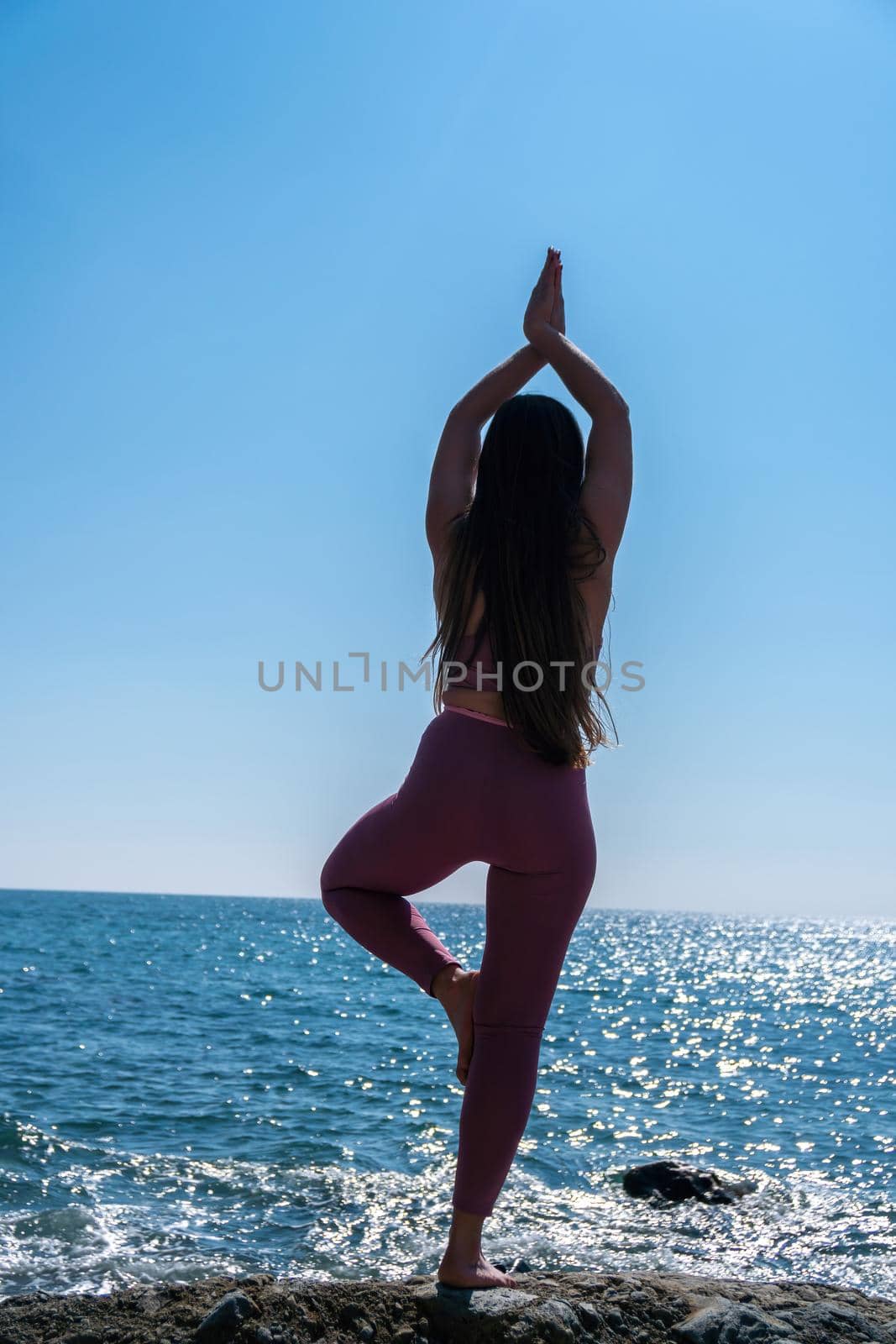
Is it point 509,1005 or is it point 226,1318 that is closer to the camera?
point 509,1005

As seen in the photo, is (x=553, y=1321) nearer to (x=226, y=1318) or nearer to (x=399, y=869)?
(x=226, y=1318)

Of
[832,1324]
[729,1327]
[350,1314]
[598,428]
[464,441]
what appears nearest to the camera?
[598,428]

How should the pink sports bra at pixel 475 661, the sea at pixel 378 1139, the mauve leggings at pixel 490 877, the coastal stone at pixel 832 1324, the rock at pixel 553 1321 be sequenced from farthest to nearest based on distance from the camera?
1. the sea at pixel 378 1139
2. the coastal stone at pixel 832 1324
3. the rock at pixel 553 1321
4. the pink sports bra at pixel 475 661
5. the mauve leggings at pixel 490 877

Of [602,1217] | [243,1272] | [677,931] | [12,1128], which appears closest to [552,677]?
[243,1272]

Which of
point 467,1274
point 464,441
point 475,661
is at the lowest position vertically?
point 467,1274

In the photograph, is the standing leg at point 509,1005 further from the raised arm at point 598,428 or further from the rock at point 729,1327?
the rock at point 729,1327

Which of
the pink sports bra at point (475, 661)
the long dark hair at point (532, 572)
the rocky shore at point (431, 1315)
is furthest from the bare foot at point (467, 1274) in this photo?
the pink sports bra at point (475, 661)

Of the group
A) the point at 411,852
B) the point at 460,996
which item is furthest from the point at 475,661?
the point at 460,996

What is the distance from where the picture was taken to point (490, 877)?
9.64ft

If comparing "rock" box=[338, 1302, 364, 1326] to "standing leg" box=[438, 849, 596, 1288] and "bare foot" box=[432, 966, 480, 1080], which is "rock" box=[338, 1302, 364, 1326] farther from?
"bare foot" box=[432, 966, 480, 1080]

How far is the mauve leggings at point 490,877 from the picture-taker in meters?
2.80

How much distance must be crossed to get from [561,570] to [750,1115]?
13426 millimetres

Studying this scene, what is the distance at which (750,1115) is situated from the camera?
14320 mm

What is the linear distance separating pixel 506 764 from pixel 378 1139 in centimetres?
968
